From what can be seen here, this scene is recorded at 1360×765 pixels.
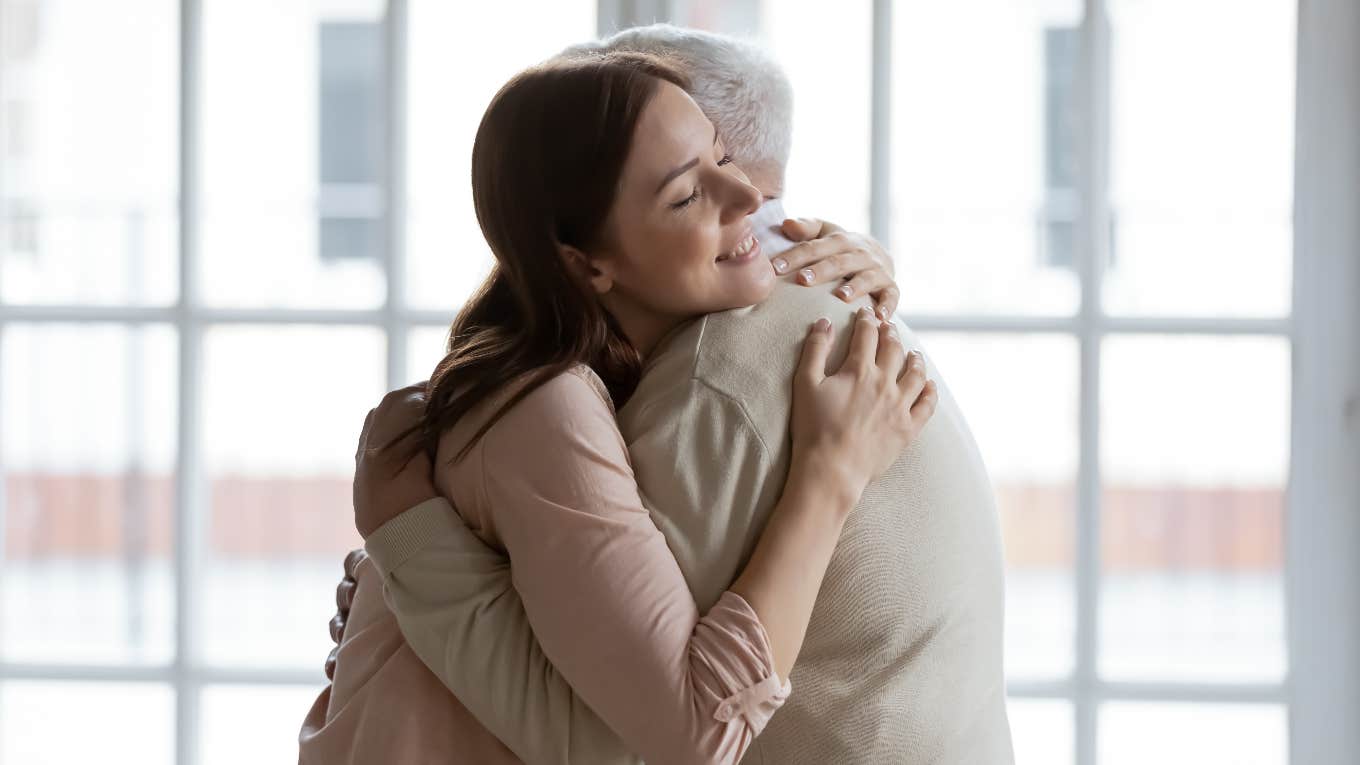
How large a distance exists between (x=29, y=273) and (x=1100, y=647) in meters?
5.79

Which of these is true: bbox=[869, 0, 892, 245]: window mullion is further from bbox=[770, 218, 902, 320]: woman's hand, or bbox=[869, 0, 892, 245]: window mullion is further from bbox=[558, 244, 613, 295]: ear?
bbox=[558, 244, 613, 295]: ear

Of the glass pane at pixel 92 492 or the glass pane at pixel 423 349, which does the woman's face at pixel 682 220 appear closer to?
the glass pane at pixel 423 349

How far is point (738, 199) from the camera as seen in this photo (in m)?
1.24

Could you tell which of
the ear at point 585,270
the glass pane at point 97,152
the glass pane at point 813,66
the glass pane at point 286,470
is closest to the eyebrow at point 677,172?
the ear at point 585,270

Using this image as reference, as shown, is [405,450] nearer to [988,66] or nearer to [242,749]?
[242,749]

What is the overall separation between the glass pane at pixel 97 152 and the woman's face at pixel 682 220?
379 cm

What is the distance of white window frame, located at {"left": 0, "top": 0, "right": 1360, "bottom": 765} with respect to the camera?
2000 mm

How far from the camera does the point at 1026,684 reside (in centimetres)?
205

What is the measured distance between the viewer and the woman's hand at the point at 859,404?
3.82ft

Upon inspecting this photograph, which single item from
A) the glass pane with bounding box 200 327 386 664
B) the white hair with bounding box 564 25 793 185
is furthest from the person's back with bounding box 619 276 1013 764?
the glass pane with bounding box 200 327 386 664

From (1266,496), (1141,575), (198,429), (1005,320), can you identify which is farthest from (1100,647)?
(1141,575)

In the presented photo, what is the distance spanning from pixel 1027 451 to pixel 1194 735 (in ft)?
9.96

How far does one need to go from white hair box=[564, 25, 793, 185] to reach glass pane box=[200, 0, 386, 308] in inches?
154

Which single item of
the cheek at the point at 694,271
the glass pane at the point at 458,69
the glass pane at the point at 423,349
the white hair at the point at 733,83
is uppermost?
the glass pane at the point at 458,69
